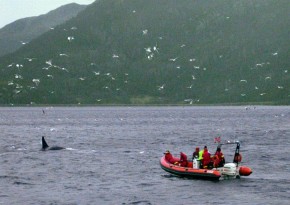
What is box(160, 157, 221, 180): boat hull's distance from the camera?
238 feet

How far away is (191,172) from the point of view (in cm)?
7425

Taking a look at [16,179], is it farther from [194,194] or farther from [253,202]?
[253,202]

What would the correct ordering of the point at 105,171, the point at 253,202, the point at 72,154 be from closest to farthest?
the point at 253,202 < the point at 105,171 < the point at 72,154

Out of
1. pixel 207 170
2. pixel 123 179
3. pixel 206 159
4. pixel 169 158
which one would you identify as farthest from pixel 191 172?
pixel 123 179

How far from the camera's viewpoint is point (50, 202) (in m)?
63.2

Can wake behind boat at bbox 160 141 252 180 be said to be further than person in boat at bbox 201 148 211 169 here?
No

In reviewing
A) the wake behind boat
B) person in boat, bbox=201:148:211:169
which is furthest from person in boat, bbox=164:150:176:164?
person in boat, bbox=201:148:211:169

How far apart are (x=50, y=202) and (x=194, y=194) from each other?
14.1 meters

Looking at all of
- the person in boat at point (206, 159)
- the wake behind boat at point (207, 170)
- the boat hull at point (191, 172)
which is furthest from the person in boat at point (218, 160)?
the boat hull at point (191, 172)

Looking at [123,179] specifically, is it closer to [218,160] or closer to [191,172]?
[191,172]

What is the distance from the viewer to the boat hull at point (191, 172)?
72.7m

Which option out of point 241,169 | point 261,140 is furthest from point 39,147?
point 241,169

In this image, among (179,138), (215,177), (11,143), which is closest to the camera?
(215,177)

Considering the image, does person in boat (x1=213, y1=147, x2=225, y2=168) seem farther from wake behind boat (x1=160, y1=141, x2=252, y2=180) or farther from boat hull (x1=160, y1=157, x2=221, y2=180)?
boat hull (x1=160, y1=157, x2=221, y2=180)
